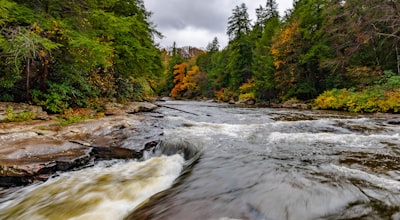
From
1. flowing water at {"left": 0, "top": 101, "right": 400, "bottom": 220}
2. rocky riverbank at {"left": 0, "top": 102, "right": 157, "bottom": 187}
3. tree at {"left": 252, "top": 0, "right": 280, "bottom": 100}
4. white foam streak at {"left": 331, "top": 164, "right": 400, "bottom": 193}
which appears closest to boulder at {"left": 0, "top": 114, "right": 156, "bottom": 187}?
rocky riverbank at {"left": 0, "top": 102, "right": 157, "bottom": 187}

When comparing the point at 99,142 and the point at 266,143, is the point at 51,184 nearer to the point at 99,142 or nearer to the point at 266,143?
the point at 99,142

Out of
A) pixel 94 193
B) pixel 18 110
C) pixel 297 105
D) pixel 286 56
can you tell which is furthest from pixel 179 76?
pixel 94 193

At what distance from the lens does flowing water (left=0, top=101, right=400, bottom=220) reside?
2.75 m

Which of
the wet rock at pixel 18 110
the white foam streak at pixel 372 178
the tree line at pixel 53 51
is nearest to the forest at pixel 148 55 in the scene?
the tree line at pixel 53 51

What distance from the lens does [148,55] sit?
15906 mm

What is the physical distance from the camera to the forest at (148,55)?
8.36m

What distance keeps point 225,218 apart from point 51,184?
124 inches

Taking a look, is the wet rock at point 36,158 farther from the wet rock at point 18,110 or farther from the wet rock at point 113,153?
the wet rock at point 18,110

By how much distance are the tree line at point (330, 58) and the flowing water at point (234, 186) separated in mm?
10796

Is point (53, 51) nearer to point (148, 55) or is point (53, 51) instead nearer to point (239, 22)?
point (148, 55)

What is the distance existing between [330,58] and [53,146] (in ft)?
66.1

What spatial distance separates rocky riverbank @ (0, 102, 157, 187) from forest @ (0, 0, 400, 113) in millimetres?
2109

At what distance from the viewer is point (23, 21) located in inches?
326

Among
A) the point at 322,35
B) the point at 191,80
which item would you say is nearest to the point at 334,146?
the point at 322,35
